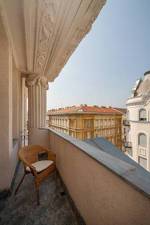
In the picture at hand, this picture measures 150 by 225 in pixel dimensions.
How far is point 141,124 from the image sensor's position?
13305 millimetres

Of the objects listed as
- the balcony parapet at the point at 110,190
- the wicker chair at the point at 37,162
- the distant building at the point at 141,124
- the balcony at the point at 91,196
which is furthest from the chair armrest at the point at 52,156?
the distant building at the point at 141,124

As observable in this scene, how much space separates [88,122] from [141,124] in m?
6.08

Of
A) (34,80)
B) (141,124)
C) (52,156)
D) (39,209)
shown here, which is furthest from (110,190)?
(141,124)

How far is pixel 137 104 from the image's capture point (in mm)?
14305

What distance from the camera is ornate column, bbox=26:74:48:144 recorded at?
3.94 meters

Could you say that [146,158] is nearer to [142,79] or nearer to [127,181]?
[142,79]

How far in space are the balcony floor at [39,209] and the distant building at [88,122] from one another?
12075 millimetres

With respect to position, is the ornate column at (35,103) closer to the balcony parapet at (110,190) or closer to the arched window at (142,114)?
the balcony parapet at (110,190)

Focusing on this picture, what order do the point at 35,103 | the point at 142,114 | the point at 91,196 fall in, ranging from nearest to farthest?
the point at 91,196 → the point at 35,103 → the point at 142,114

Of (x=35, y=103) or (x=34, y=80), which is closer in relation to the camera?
(x=34, y=80)

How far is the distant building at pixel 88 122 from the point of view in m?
15.6

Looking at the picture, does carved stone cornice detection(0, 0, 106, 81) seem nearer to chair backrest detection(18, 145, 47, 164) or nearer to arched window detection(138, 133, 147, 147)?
chair backrest detection(18, 145, 47, 164)

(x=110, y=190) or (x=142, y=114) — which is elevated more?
(x=142, y=114)

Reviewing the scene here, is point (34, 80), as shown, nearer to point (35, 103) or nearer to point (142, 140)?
point (35, 103)
